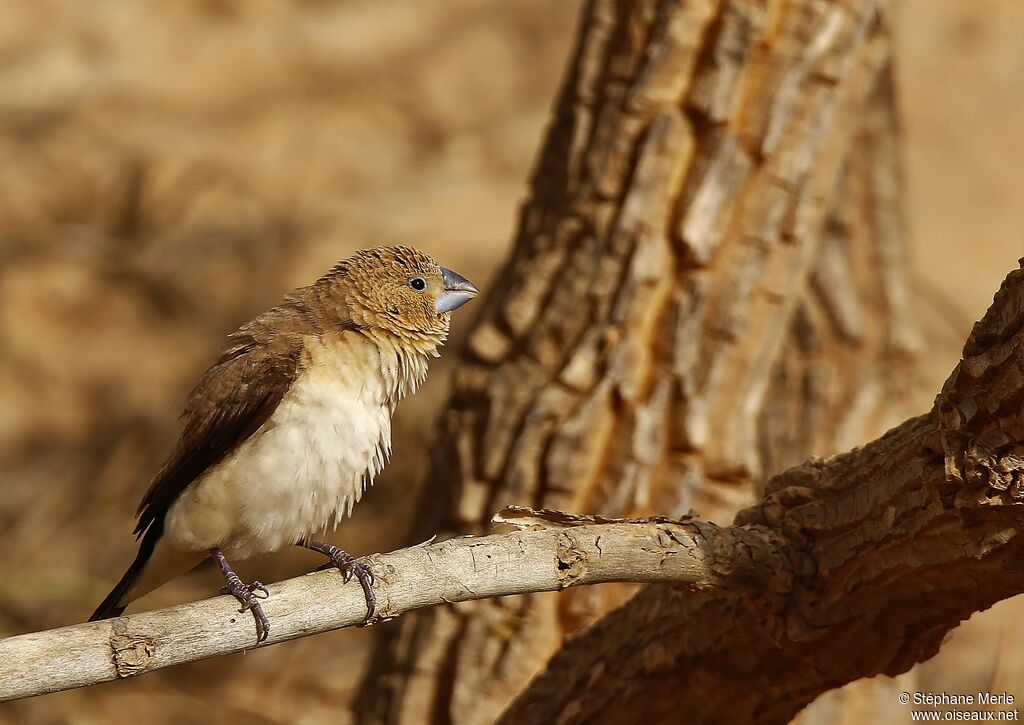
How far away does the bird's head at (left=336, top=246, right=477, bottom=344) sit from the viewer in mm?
4023

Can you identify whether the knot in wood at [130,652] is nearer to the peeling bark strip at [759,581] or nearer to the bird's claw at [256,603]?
the peeling bark strip at [759,581]

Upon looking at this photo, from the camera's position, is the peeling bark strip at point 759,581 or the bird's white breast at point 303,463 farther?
the bird's white breast at point 303,463

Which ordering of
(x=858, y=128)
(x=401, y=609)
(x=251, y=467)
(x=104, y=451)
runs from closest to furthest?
(x=401, y=609) → (x=251, y=467) → (x=858, y=128) → (x=104, y=451)

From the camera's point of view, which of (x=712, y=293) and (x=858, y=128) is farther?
(x=858, y=128)

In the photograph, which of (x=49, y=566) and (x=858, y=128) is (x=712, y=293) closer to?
(x=858, y=128)

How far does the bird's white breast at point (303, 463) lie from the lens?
143 inches

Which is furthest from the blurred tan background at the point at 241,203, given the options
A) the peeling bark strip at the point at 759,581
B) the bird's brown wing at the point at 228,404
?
the peeling bark strip at the point at 759,581

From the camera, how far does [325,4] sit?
12.1 m

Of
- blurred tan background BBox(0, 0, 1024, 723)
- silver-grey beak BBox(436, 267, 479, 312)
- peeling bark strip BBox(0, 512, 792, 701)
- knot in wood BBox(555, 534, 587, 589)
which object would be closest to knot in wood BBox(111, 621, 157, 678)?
peeling bark strip BBox(0, 512, 792, 701)

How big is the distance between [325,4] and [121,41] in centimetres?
195

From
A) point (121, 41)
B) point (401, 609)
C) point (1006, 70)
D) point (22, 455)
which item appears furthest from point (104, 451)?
point (1006, 70)

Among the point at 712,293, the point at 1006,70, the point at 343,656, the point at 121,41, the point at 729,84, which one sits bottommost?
the point at 343,656

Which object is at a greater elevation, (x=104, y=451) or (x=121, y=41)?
(x=121, y=41)

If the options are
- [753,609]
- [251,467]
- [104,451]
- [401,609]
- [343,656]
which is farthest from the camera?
[104,451]
